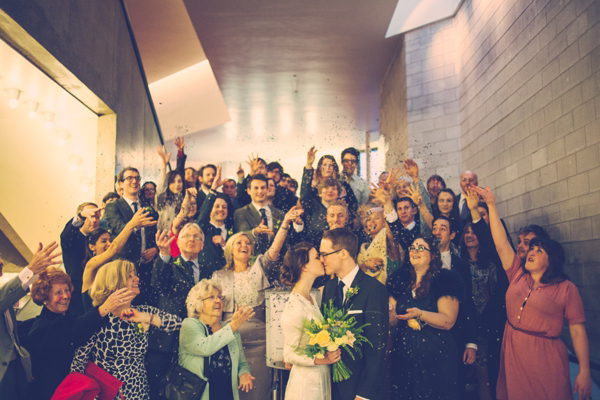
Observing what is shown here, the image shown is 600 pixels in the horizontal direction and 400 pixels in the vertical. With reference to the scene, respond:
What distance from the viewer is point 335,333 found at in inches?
126

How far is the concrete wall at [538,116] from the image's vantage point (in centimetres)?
449

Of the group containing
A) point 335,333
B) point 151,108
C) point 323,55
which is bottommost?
point 335,333

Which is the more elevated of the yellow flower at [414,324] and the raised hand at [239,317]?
the raised hand at [239,317]

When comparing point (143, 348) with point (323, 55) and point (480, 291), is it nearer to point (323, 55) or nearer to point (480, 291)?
point (480, 291)

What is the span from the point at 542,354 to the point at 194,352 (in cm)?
237

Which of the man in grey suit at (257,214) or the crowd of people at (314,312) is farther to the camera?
the man in grey suit at (257,214)

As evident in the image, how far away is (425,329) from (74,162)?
5385mm

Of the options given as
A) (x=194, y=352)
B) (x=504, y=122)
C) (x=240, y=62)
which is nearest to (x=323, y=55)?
(x=240, y=62)

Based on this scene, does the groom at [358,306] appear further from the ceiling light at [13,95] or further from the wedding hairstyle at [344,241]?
the ceiling light at [13,95]

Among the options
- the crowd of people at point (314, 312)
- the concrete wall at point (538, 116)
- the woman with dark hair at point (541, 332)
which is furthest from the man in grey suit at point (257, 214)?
the concrete wall at point (538, 116)

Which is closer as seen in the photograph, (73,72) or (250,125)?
(73,72)

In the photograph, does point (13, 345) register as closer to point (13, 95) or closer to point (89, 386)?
point (89, 386)

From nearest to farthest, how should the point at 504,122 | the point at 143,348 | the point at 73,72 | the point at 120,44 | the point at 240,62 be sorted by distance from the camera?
the point at 143,348 → the point at 73,72 → the point at 504,122 → the point at 120,44 → the point at 240,62

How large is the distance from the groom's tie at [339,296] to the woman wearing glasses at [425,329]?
61 cm
